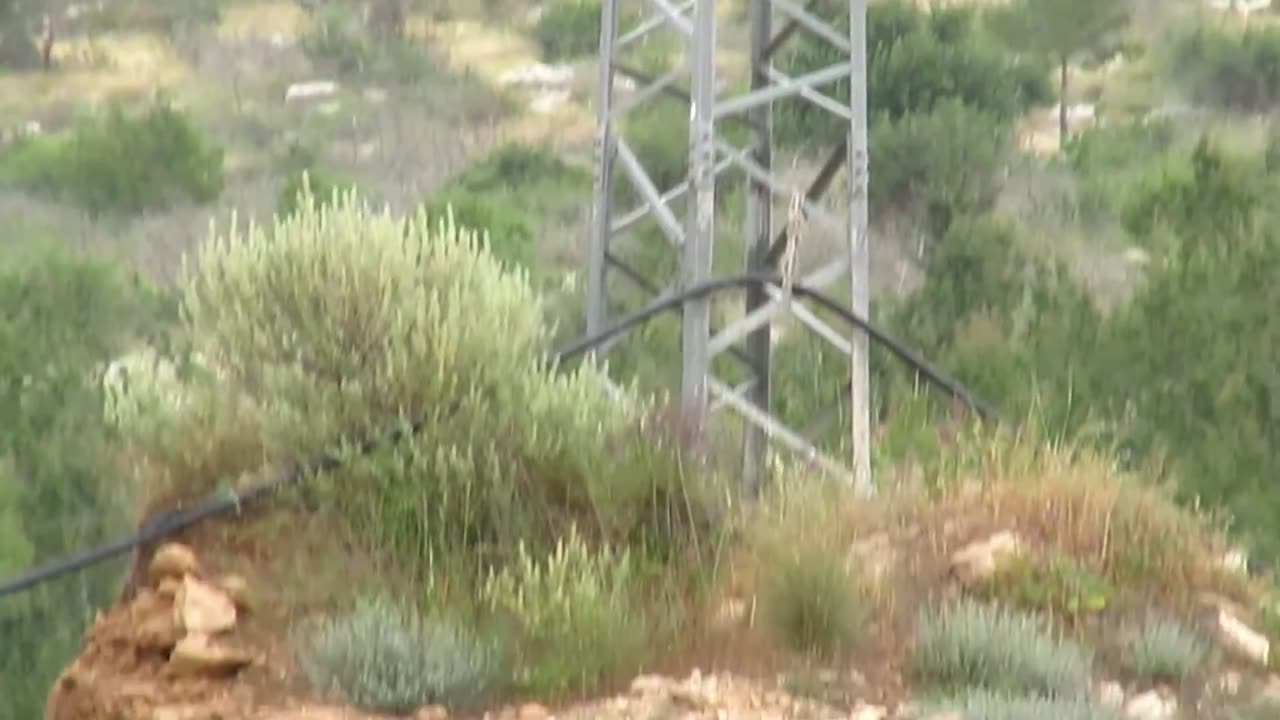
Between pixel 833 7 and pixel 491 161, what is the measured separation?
22.2ft

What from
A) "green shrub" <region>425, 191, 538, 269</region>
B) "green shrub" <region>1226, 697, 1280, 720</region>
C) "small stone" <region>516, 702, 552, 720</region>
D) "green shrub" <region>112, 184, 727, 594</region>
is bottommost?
"green shrub" <region>425, 191, 538, 269</region>

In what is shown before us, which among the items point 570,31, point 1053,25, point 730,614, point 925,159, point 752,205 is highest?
point 752,205

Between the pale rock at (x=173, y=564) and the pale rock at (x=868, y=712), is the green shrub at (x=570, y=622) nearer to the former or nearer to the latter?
the pale rock at (x=868, y=712)

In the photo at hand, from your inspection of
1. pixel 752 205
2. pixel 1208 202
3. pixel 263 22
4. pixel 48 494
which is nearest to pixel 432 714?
pixel 752 205

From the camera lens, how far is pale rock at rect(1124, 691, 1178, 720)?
197 inches

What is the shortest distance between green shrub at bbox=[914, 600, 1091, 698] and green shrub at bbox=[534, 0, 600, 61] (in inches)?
1366

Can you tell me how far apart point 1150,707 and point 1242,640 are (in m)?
0.73

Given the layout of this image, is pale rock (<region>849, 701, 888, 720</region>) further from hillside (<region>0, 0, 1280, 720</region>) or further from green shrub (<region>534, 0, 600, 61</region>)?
green shrub (<region>534, 0, 600, 61</region>)

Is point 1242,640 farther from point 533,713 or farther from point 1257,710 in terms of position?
point 533,713

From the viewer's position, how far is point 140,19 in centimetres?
4334

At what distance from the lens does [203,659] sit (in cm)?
495

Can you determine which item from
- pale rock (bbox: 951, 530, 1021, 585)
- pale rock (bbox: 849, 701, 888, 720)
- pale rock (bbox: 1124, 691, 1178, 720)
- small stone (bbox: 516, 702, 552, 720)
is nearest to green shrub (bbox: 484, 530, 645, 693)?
small stone (bbox: 516, 702, 552, 720)

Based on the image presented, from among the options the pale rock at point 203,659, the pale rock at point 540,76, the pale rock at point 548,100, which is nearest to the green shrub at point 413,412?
the pale rock at point 203,659

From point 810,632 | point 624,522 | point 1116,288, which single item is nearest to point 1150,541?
point 810,632
